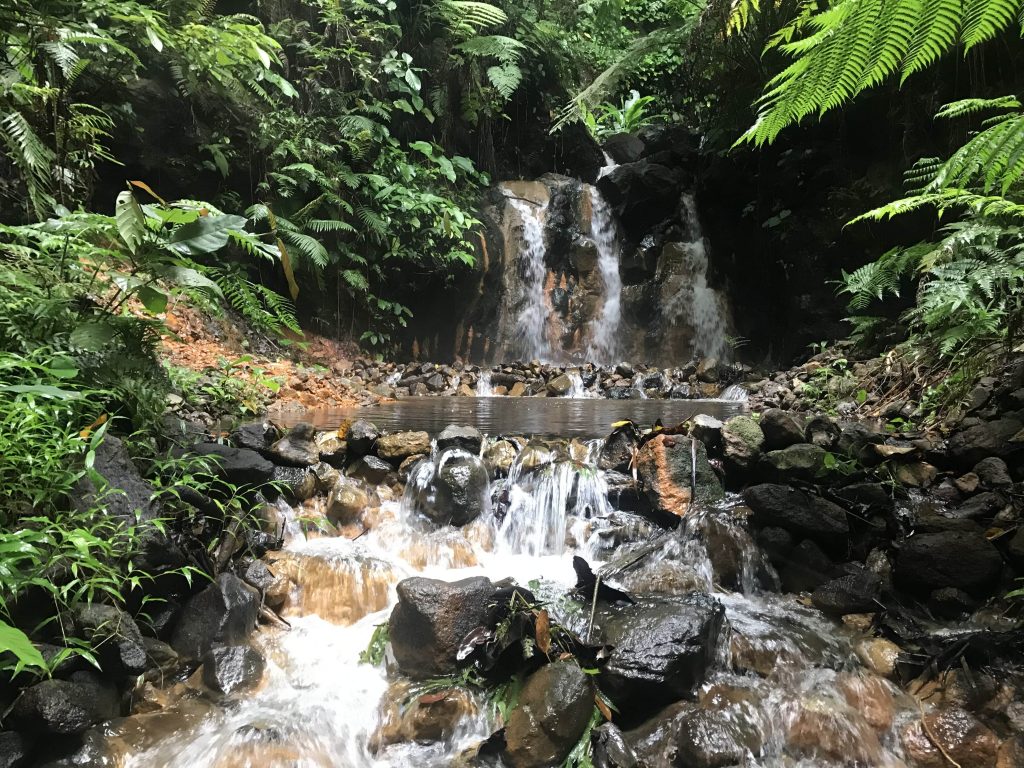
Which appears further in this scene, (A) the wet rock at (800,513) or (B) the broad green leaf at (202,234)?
(A) the wet rock at (800,513)

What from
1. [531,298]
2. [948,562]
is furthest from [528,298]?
[948,562]

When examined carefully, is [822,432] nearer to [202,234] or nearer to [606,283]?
[202,234]

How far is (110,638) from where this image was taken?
6.89 feet

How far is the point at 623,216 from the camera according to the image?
37.1 ft

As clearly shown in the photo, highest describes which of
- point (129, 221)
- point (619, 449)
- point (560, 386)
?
point (129, 221)

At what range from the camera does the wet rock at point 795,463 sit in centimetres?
354

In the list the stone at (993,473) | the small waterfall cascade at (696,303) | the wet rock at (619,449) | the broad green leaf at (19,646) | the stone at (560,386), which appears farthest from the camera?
the small waterfall cascade at (696,303)

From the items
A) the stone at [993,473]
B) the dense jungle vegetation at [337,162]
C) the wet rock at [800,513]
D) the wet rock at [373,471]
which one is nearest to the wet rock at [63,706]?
the dense jungle vegetation at [337,162]

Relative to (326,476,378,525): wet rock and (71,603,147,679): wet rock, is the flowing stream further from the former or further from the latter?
(71,603,147,679): wet rock

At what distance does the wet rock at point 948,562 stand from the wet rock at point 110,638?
143 inches

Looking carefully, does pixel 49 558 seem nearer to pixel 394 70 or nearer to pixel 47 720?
pixel 47 720

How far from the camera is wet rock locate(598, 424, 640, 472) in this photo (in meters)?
4.11

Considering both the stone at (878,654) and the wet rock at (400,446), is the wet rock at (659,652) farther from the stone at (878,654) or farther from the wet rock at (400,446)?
the wet rock at (400,446)

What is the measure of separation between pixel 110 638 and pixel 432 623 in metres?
1.27
